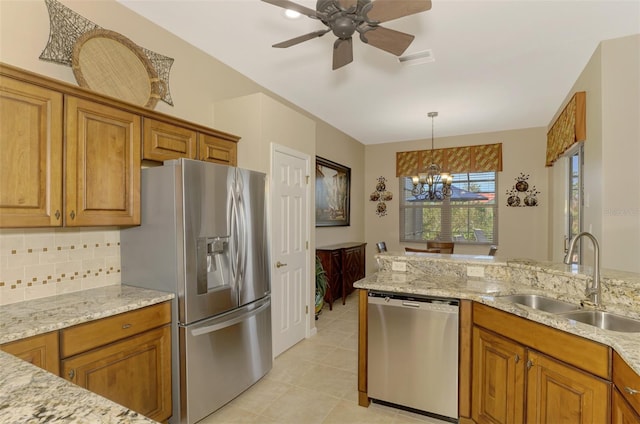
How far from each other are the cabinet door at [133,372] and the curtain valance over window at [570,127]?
4147 mm

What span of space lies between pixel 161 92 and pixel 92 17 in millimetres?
615

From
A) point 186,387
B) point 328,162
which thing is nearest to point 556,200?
point 328,162

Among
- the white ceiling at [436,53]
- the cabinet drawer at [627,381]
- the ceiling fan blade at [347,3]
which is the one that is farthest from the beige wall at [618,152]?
the ceiling fan blade at [347,3]

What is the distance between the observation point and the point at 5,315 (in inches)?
63.9

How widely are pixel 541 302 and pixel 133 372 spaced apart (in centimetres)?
252

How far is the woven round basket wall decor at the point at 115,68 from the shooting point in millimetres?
2113

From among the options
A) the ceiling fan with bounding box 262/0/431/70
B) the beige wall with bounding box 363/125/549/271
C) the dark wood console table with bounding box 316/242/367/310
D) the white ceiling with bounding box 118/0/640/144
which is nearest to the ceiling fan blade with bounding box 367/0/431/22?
the ceiling fan with bounding box 262/0/431/70

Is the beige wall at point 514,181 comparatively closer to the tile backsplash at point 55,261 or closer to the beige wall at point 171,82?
the beige wall at point 171,82

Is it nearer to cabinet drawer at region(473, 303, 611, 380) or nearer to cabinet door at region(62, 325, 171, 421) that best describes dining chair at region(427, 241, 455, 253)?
cabinet drawer at region(473, 303, 611, 380)

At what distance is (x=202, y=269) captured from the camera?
7.02 ft

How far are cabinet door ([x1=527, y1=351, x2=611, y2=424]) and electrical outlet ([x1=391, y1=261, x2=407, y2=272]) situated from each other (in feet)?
3.88

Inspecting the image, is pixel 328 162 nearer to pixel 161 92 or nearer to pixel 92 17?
pixel 161 92

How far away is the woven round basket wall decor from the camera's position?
211 centimetres

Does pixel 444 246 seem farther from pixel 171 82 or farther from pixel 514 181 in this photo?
pixel 171 82
